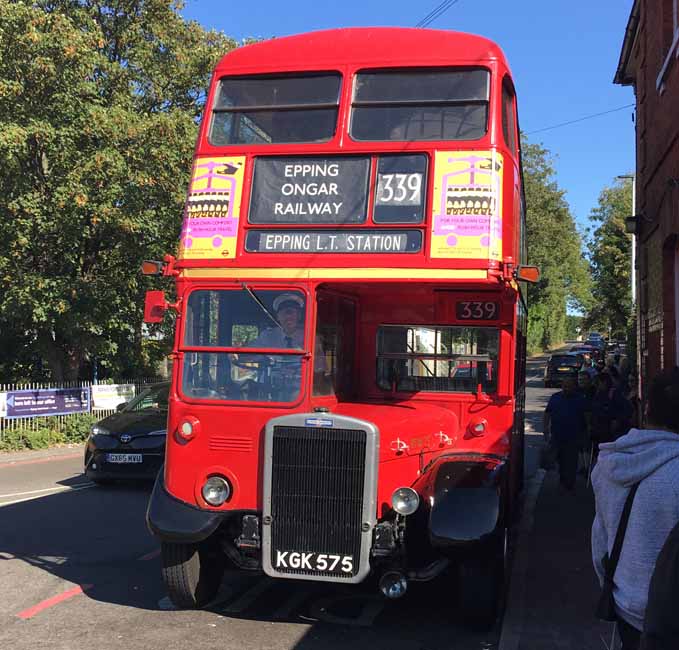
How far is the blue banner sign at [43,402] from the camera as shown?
16.5 metres

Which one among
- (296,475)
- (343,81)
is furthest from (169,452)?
(343,81)

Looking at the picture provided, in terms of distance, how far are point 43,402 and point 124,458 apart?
23.7 ft

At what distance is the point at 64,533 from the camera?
27.5ft

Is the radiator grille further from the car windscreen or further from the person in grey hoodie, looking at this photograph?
the car windscreen

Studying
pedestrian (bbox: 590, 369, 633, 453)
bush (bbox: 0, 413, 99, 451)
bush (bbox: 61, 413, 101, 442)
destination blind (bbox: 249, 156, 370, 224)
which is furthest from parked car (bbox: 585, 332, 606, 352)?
destination blind (bbox: 249, 156, 370, 224)

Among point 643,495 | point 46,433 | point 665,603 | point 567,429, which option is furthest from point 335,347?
point 46,433

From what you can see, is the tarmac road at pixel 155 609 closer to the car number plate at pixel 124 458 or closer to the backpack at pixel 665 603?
the car number plate at pixel 124 458

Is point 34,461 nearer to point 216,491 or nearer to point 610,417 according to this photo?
point 610,417

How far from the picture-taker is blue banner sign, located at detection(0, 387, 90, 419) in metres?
16.5

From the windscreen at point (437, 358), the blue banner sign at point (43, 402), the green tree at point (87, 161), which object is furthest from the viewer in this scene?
the blue banner sign at point (43, 402)

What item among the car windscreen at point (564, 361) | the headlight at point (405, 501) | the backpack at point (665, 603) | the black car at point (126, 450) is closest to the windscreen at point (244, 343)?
the headlight at point (405, 501)

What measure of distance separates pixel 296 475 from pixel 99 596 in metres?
2.13

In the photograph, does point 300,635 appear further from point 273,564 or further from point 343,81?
point 343,81

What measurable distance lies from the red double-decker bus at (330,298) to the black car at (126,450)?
202 inches
